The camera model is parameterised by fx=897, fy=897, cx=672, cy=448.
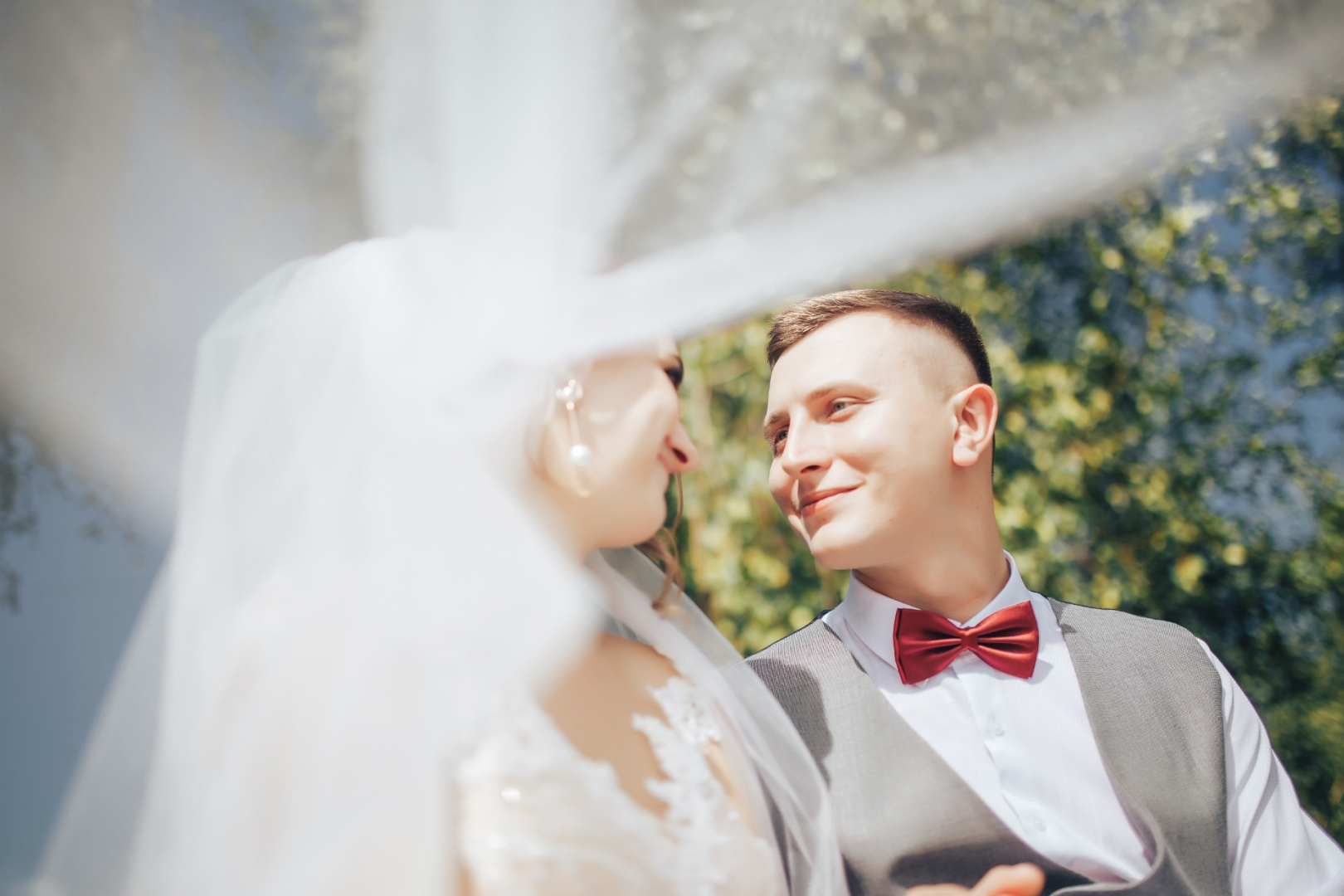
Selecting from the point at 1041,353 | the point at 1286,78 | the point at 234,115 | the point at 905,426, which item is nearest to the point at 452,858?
the point at 905,426

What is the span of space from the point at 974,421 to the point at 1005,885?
84cm

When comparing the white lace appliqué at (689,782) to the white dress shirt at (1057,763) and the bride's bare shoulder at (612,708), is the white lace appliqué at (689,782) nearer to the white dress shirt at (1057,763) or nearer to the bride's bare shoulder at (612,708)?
the bride's bare shoulder at (612,708)

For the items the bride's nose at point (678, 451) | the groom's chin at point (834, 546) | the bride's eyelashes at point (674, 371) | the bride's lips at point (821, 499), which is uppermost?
the bride's eyelashes at point (674, 371)

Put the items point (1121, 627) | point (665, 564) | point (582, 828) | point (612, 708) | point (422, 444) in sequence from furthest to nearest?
point (1121, 627)
point (665, 564)
point (612, 708)
point (422, 444)
point (582, 828)

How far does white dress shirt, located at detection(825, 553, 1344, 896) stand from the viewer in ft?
4.93

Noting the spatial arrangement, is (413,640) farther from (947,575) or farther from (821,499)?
(947,575)

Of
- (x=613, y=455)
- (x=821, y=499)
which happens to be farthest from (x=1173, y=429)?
(x=613, y=455)

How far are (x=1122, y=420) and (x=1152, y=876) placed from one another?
2064 mm

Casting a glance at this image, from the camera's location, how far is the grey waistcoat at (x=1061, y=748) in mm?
1438

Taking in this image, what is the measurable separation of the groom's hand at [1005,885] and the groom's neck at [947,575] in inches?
19.8

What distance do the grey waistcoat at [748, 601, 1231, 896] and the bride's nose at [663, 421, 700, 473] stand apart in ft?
1.80

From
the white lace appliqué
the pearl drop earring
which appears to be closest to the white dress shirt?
the white lace appliqué

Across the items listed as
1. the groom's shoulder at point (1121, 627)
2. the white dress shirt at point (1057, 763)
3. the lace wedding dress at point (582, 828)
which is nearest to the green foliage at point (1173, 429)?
the groom's shoulder at point (1121, 627)

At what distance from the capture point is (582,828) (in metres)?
0.98
